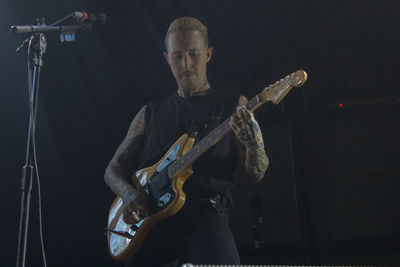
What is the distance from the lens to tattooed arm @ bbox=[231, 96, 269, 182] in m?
1.88

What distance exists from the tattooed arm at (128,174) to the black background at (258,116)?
815 millimetres

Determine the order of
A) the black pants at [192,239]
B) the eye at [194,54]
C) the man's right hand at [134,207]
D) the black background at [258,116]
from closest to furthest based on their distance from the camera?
the black pants at [192,239]
the man's right hand at [134,207]
the eye at [194,54]
the black background at [258,116]

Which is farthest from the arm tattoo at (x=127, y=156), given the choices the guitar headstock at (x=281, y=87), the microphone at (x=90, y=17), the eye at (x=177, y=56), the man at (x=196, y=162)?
the guitar headstock at (x=281, y=87)

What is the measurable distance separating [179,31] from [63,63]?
1389 mm

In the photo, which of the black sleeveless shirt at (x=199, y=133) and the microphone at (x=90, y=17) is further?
the microphone at (x=90, y=17)

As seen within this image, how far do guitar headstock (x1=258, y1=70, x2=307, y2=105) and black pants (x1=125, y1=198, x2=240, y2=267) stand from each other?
52cm

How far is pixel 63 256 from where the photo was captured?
2998 millimetres

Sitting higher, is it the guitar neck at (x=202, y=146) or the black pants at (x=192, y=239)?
the guitar neck at (x=202, y=146)

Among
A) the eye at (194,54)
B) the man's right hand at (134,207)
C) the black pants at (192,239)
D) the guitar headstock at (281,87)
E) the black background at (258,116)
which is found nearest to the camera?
the black pants at (192,239)

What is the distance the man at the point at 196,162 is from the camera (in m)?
1.87

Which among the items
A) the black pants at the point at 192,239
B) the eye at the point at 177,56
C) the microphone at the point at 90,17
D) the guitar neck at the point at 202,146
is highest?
the microphone at the point at 90,17

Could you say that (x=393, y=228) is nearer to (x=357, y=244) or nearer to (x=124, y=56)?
(x=357, y=244)

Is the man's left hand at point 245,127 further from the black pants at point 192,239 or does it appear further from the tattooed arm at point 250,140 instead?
the black pants at point 192,239

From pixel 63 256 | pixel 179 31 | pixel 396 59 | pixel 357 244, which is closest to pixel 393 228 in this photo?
pixel 357 244
